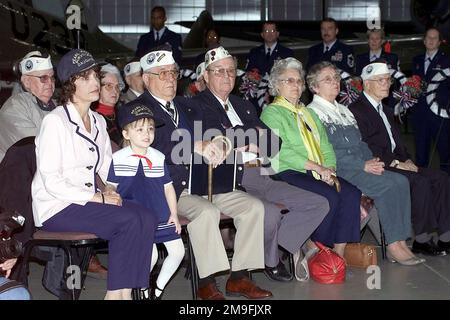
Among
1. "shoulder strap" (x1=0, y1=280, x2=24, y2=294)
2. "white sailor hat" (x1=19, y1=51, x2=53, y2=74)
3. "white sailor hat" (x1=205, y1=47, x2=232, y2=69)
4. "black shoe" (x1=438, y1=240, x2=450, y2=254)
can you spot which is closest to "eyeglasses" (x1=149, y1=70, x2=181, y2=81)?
"white sailor hat" (x1=205, y1=47, x2=232, y2=69)

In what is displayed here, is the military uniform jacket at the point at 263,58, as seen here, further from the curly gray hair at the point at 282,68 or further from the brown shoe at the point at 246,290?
the brown shoe at the point at 246,290

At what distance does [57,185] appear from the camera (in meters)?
4.30

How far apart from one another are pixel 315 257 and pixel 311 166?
0.55 metres

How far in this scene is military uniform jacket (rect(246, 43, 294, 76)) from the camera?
33.7ft

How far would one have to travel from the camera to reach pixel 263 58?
10305mm

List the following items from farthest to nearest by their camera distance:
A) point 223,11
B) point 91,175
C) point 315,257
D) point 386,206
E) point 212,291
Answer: point 223,11, point 386,206, point 315,257, point 212,291, point 91,175

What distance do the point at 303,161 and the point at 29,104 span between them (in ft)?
5.46

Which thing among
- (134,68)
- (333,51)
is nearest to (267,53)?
(333,51)

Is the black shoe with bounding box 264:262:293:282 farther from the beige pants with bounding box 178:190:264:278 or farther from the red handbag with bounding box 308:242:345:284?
the beige pants with bounding box 178:190:264:278

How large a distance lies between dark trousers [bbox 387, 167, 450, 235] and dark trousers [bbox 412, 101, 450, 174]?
8.35 feet

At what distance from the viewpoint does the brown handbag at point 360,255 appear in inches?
229

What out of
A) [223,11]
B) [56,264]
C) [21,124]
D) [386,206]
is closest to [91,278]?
[56,264]

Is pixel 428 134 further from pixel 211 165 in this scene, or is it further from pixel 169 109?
pixel 169 109
